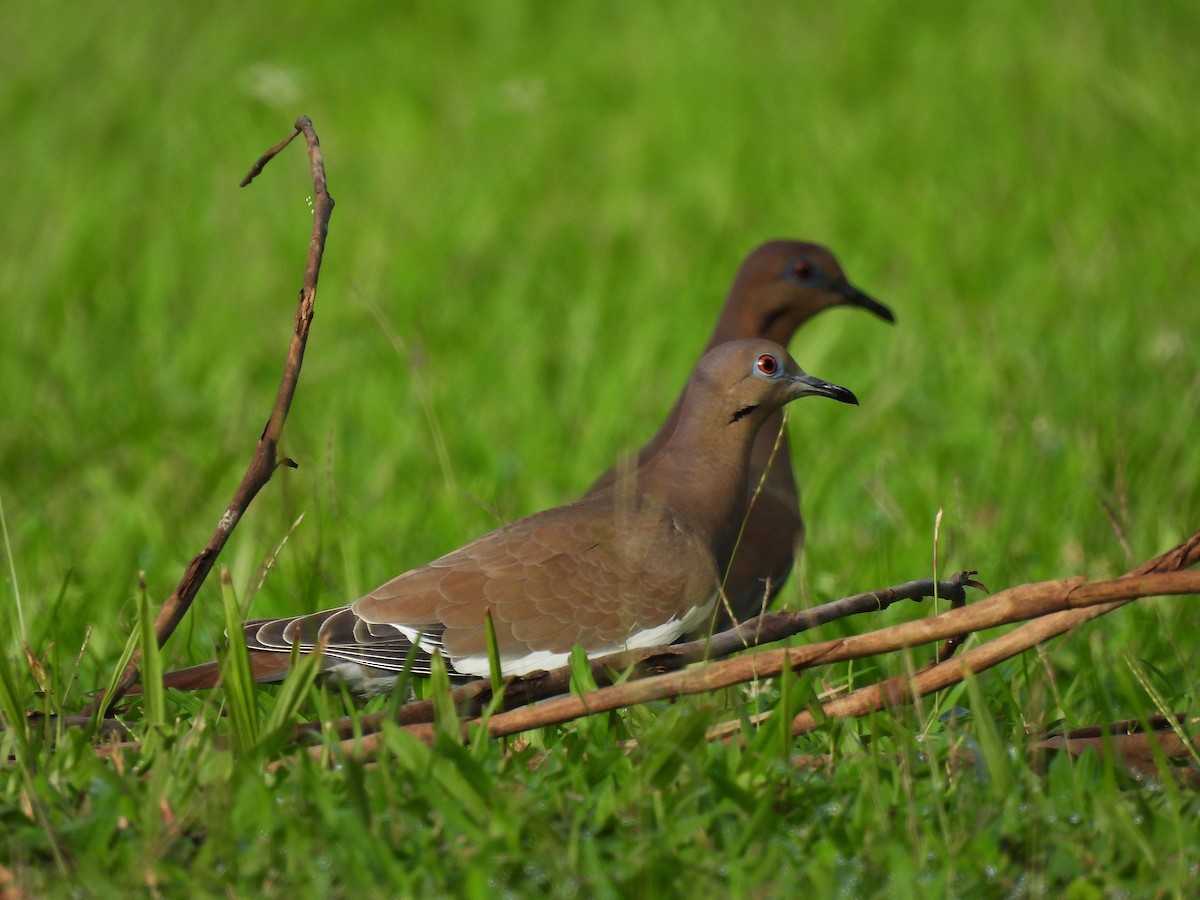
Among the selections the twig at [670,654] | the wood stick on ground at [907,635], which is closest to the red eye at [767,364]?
the twig at [670,654]

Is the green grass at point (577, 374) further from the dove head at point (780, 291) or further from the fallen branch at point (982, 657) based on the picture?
the dove head at point (780, 291)

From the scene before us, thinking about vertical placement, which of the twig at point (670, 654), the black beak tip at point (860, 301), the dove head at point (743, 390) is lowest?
the twig at point (670, 654)

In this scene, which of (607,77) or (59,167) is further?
(607,77)

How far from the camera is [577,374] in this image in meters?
5.92

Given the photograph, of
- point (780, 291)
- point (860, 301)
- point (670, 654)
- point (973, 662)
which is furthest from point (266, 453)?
point (860, 301)

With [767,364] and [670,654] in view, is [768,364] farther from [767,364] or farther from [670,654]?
[670,654]

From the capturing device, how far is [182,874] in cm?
205

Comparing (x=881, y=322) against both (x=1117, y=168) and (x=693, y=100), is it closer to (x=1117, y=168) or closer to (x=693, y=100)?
(x=1117, y=168)

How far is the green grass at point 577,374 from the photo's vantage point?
216 cm

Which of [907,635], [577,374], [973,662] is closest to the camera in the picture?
[907,635]

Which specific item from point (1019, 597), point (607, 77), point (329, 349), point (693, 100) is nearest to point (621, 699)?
point (1019, 597)

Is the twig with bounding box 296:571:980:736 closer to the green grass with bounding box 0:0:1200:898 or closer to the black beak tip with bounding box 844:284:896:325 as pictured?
the green grass with bounding box 0:0:1200:898

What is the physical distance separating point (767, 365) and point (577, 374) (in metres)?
2.53

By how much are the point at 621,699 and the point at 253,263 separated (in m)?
5.10
